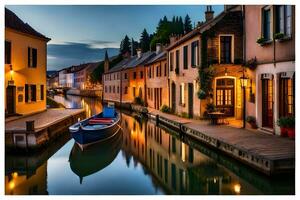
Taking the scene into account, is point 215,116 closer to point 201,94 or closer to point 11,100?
point 201,94

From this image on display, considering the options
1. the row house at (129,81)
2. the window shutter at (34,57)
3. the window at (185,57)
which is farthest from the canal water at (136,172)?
the row house at (129,81)

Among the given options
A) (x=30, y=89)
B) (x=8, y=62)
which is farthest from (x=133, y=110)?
(x=8, y=62)

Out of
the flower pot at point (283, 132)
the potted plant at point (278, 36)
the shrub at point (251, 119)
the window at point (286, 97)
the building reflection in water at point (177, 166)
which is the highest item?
the potted plant at point (278, 36)

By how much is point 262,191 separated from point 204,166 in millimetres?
2878

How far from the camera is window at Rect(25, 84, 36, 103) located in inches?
739

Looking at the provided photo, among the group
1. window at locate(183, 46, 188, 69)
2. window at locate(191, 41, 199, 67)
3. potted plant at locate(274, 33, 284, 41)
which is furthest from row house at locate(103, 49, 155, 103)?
potted plant at locate(274, 33, 284, 41)

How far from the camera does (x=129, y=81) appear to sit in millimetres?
37594

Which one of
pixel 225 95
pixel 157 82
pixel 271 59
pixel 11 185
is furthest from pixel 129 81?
pixel 11 185

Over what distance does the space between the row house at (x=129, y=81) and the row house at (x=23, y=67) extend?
13.1m

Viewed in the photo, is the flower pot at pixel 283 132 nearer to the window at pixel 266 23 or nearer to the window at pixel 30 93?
the window at pixel 266 23

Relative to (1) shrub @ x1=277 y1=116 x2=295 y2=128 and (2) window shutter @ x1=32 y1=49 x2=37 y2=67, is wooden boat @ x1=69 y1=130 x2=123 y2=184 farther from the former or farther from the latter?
(2) window shutter @ x1=32 y1=49 x2=37 y2=67

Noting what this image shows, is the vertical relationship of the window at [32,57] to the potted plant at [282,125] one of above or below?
above

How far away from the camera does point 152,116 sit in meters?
23.0

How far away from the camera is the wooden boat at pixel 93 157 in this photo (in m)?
11.1
